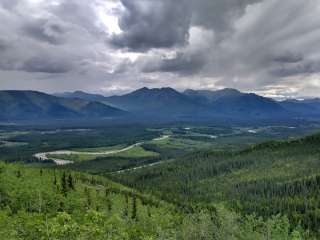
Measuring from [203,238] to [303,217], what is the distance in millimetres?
111708

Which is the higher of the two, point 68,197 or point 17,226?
point 17,226

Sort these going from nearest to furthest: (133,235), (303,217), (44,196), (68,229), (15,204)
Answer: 1. (68,229)
2. (133,235)
3. (15,204)
4. (44,196)
5. (303,217)

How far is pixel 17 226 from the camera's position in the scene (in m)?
84.4

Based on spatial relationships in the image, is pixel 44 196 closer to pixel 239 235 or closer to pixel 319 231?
pixel 239 235

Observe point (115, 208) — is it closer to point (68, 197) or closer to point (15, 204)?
point (68, 197)

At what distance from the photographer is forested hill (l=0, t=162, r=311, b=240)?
65.6 metres

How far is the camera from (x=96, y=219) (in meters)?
60.4

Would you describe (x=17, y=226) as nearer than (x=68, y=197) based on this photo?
Yes

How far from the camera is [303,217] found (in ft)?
638

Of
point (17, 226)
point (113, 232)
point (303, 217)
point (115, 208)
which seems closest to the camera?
point (113, 232)

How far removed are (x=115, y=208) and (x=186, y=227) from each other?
68.2 m

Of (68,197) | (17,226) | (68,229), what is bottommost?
(68,197)

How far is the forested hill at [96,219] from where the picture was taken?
6556cm

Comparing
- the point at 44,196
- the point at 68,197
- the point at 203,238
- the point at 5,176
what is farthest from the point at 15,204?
the point at 203,238
